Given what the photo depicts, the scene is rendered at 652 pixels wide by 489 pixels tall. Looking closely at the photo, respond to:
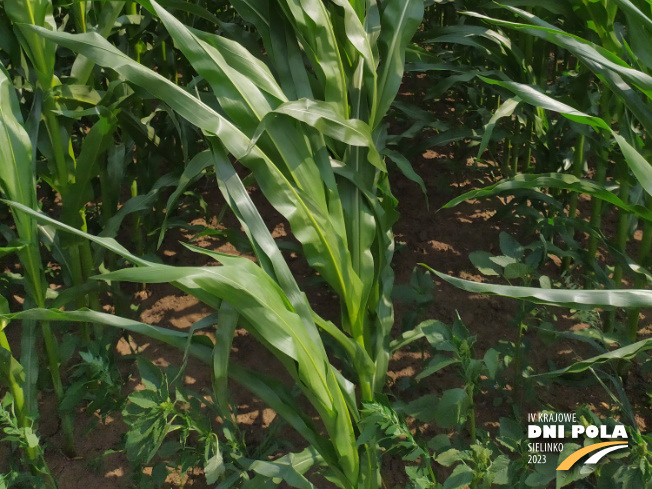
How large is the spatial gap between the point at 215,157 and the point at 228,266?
0.25 meters

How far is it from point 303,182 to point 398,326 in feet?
3.33

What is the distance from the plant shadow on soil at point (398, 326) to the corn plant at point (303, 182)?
0.46 meters

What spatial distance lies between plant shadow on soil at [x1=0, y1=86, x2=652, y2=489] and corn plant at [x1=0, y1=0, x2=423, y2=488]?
1.52ft

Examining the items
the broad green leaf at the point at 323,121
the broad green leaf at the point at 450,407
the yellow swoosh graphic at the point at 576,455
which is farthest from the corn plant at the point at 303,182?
the yellow swoosh graphic at the point at 576,455

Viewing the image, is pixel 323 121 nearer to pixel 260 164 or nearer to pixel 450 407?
pixel 260 164

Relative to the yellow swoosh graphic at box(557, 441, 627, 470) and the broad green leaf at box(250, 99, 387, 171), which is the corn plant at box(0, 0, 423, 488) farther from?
the yellow swoosh graphic at box(557, 441, 627, 470)

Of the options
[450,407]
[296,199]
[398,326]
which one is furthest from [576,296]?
[398,326]

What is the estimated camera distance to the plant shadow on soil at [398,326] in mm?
1940

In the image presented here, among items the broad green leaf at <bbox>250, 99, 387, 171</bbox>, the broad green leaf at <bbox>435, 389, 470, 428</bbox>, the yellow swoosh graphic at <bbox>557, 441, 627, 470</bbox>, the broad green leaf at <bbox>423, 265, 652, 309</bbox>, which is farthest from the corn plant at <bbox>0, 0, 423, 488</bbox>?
the yellow swoosh graphic at <bbox>557, 441, 627, 470</bbox>

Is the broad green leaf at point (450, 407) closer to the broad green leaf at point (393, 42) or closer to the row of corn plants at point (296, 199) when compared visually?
the row of corn plants at point (296, 199)

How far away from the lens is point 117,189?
2.06m

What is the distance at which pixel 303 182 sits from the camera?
55.9 inches

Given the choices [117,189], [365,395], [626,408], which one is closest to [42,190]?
[117,189]

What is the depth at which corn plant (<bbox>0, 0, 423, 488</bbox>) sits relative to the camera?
1287 millimetres
